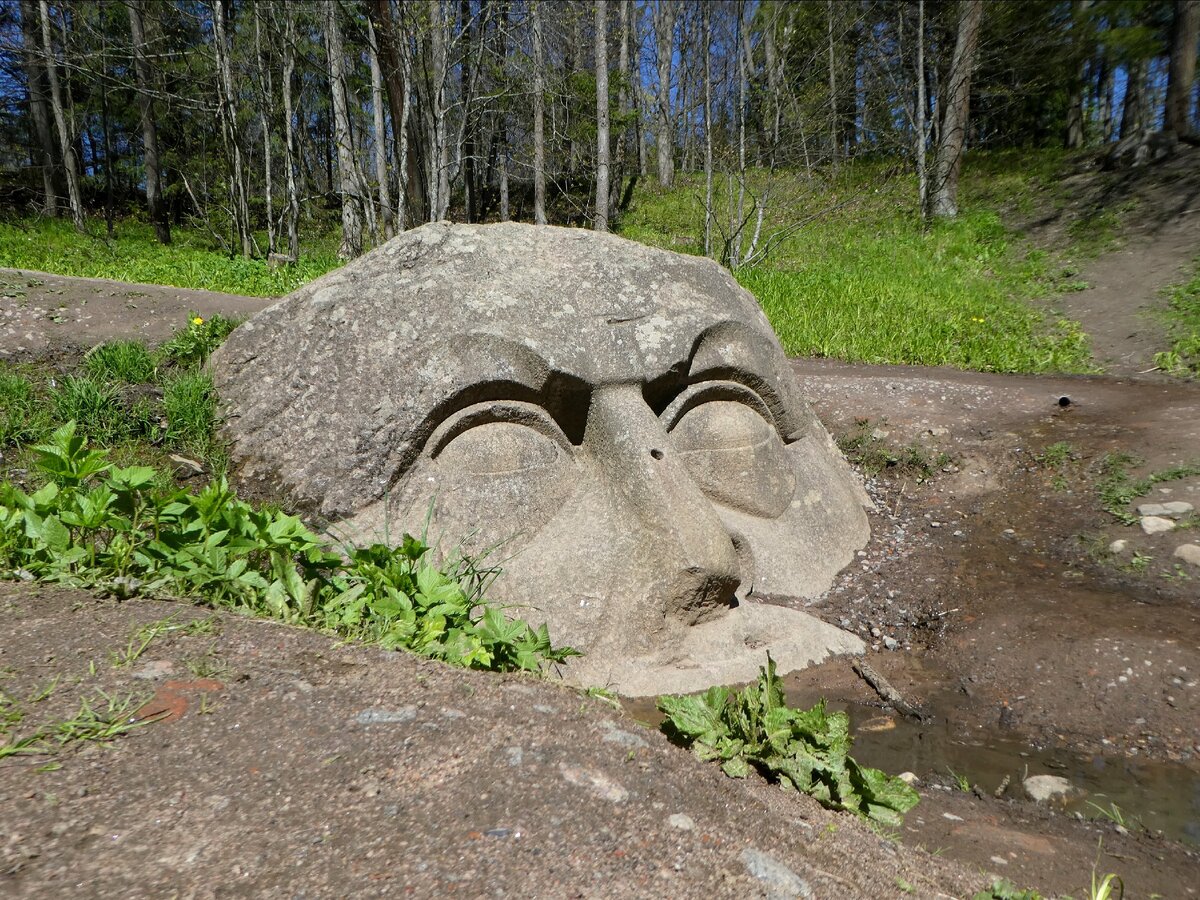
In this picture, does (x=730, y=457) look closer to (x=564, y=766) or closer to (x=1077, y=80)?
(x=564, y=766)

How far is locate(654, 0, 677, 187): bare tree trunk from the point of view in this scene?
1195 cm

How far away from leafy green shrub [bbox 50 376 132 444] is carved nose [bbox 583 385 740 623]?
1.87 m

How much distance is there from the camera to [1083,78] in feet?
52.6

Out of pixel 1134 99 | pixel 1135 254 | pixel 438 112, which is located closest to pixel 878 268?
pixel 1135 254

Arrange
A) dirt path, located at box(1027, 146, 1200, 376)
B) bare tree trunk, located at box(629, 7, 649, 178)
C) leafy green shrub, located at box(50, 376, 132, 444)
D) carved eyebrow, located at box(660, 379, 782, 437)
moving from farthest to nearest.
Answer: bare tree trunk, located at box(629, 7, 649, 178)
dirt path, located at box(1027, 146, 1200, 376)
carved eyebrow, located at box(660, 379, 782, 437)
leafy green shrub, located at box(50, 376, 132, 444)

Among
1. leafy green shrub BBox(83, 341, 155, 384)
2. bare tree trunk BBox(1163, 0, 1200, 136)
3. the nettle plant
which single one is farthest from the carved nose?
bare tree trunk BBox(1163, 0, 1200, 136)

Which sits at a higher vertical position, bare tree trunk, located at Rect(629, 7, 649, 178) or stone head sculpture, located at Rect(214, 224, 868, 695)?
bare tree trunk, located at Rect(629, 7, 649, 178)

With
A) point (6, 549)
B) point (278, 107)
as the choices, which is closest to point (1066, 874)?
point (6, 549)

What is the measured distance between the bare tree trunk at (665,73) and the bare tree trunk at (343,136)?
4.07 metres

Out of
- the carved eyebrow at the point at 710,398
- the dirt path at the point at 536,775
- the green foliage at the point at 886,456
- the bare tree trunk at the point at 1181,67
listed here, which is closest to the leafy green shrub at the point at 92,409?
the dirt path at the point at 536,775

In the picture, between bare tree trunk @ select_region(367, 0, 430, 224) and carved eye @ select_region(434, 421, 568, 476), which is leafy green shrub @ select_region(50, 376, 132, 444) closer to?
carved eye @ select_region(434, 421, 568, 476)

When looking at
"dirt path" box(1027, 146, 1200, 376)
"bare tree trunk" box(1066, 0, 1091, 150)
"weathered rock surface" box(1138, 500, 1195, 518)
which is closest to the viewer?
A: "weathered rock surface" box(1138, 500, 1195, 518)

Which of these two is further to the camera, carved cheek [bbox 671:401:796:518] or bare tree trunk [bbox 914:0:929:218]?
bare tree trunk [bbox 914:0:929:218]

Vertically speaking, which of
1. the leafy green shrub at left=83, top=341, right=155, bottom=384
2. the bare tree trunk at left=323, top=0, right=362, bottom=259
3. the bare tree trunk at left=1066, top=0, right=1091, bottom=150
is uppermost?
the bare tree trunk at left=1066, top=0, right=1091, bottom=150
